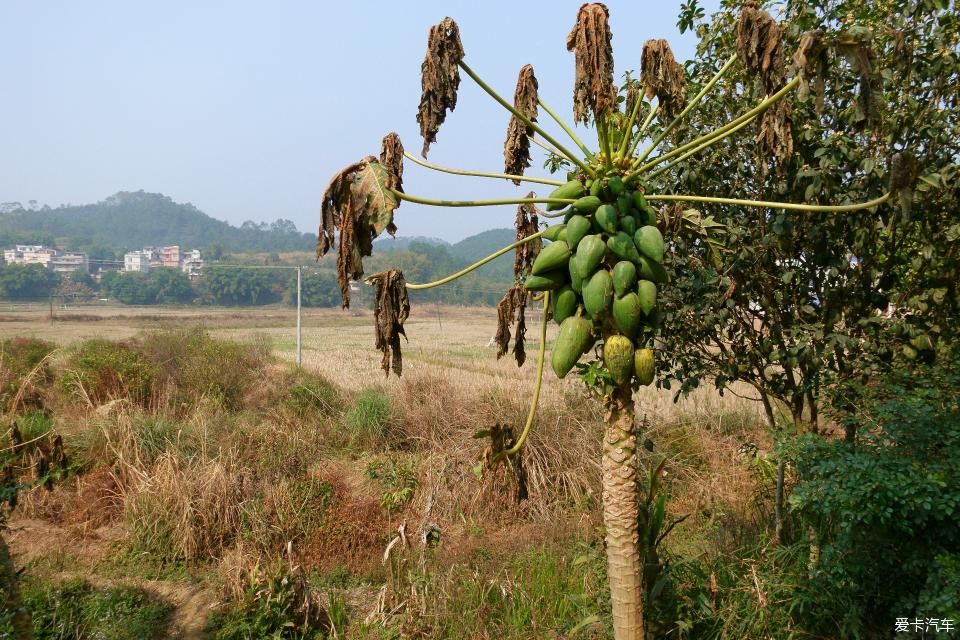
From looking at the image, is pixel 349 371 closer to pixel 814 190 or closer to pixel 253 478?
pixel 253 478

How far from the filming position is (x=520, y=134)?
2.53 m

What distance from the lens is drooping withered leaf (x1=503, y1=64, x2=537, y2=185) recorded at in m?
2.34

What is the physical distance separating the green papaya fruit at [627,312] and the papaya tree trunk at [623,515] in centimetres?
22

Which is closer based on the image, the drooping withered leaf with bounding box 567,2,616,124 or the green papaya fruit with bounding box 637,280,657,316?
the green papaya fruit with bounding box 637,280,657,316

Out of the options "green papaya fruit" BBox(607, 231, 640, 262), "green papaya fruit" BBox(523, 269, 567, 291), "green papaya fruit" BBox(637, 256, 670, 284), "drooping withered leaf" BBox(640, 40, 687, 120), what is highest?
"drooping withered leaf" BBox(640, 40, 687, 120)

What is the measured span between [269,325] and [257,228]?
244 feet

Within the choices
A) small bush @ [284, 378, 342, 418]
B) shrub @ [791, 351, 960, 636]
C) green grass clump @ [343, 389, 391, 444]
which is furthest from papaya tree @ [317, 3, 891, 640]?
small bush @ [284, 378, 342, 418]

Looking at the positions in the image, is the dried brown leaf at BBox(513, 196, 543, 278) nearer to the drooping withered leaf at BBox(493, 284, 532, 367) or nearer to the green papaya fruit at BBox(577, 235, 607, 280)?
the drooping withered leaf at BBox(493, 284, 532, 367)

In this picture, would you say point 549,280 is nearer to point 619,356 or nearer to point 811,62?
point 619,356

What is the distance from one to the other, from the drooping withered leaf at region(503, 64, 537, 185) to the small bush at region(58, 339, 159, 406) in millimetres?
7439

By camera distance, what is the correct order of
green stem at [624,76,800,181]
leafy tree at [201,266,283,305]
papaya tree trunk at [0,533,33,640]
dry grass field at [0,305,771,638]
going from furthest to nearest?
leafy tree at [201,266,283,305], dry grass field at [0,305,771,638], papaya tree trunk at [0,533,33,640], green stem at [624,76,800,181]

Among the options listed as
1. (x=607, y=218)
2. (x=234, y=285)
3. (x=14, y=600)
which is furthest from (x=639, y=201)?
(x=234, y=285)

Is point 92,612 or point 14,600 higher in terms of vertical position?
point 14,600

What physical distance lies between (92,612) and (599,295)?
3883 mm
